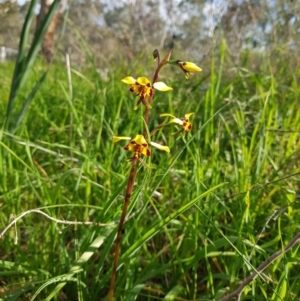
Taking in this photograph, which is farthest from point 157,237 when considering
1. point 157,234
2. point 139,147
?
point 139,147

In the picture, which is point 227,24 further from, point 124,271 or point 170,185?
point 124,271

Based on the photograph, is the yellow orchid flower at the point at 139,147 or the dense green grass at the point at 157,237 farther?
the dense green grass at the point at 157,237

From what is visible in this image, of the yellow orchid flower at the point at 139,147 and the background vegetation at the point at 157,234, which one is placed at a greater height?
the yellow orchid flower at the point at 139,147

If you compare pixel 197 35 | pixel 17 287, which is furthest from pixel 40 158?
pixel 197 35

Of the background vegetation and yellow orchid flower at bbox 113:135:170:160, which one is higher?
yellow orchid flower at bbox 113:135:170:160

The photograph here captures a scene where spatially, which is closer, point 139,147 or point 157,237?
point 139,147

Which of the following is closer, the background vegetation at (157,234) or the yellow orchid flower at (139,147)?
the yellow orchid flower at (139,147)

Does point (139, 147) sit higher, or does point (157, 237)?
point (139, 147)

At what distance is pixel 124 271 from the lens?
866 mm

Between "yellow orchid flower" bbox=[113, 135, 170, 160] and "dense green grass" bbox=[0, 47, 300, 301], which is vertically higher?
"yellow orchid flower" bbox=[113, 135, 170, 160]

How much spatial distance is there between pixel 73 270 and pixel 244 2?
1.95 meters

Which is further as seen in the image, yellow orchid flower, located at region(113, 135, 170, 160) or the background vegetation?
the background vegetation

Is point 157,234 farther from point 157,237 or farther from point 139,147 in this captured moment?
point 139,147

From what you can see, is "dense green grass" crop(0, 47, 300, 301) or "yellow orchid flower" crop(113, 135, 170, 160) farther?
"dense green grass" crop(0, 47, 300, 301)
